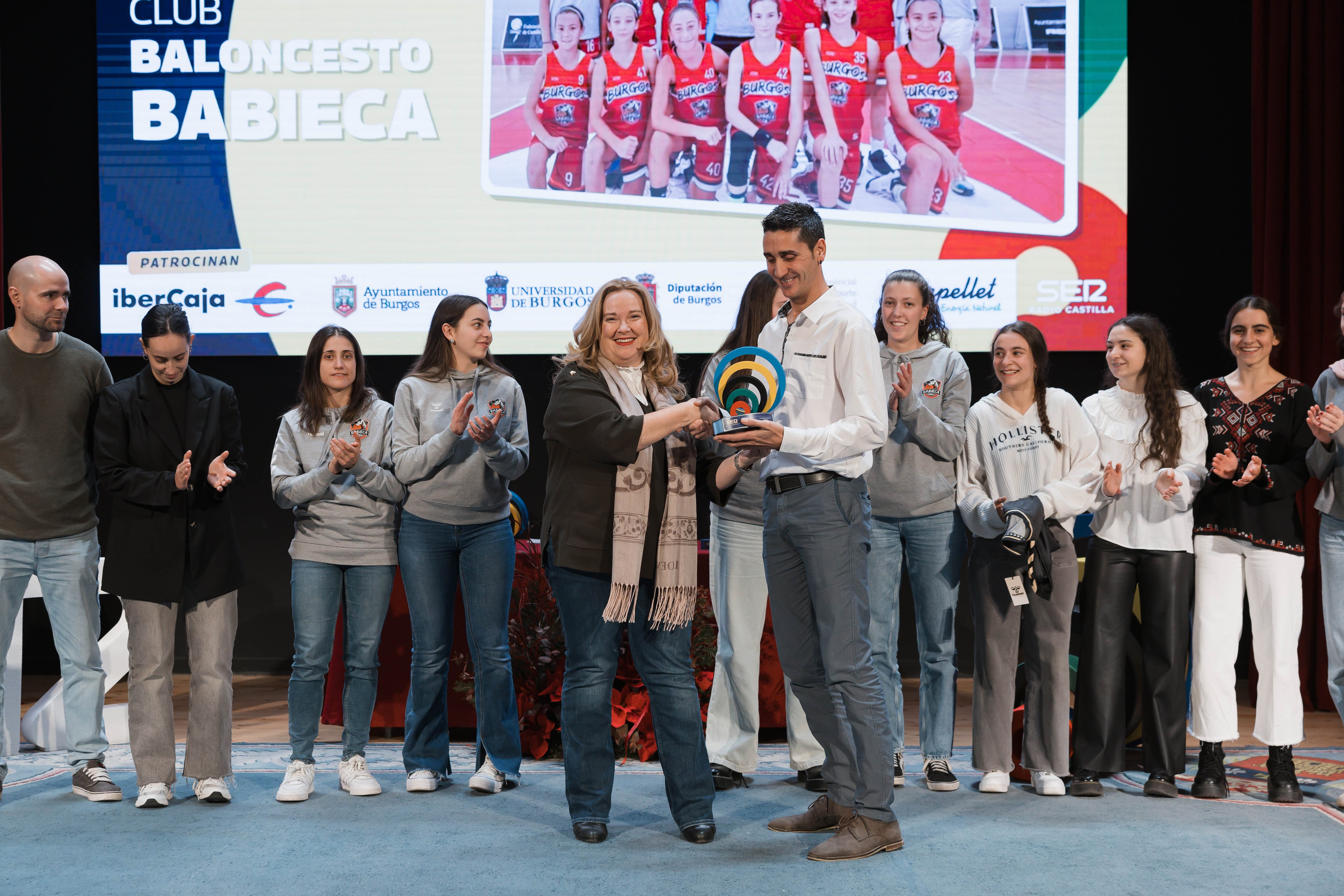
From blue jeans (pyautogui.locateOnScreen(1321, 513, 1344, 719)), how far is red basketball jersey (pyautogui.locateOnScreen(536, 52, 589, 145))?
350 cm

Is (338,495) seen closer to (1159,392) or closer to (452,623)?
(452,623)

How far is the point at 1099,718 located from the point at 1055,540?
1.89ft

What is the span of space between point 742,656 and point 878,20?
10.4 ft

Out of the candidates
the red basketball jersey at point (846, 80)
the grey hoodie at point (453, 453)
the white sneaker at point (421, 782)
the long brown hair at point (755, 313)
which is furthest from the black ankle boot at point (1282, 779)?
the red basketball jersey at point (846, 80)

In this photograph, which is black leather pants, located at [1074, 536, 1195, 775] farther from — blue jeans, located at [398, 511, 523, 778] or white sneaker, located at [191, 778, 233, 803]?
white sneaker, located at [191, 778, 233, 803]

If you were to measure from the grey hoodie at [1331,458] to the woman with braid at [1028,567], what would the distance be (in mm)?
665

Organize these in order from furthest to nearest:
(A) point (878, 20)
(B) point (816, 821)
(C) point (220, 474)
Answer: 1. (A) point (878, 20)
2. (C) point (220, 474)
3. (B) point (816, 821)

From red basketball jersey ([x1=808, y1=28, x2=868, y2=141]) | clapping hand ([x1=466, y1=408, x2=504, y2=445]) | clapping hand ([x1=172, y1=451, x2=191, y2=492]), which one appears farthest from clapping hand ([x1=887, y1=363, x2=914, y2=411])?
red basketball jersey ([x1=808, y1=28, x2=868, y2=141])

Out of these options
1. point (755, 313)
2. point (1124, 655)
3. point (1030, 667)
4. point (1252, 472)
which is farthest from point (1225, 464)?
point (755, 313)

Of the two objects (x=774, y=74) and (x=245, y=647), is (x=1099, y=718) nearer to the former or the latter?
(x=774, y=74)

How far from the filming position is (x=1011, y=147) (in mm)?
5117

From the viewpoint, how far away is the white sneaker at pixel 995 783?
11.1ft

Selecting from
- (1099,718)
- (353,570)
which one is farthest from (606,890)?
(1099,718)

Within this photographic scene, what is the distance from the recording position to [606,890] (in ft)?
8.32
